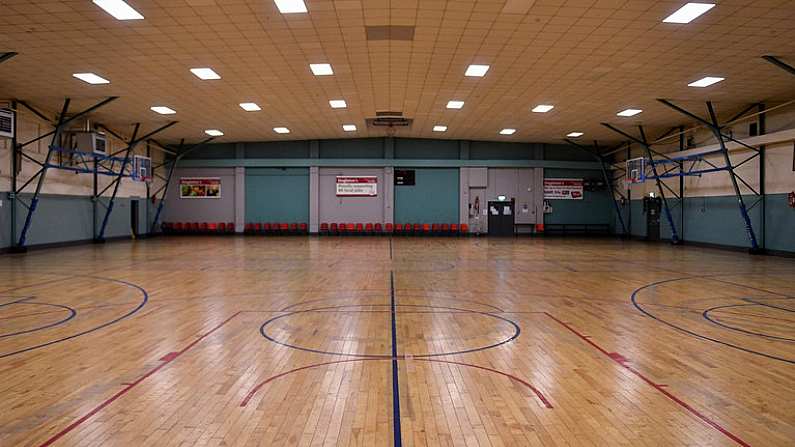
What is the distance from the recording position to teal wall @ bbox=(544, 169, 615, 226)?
90.5 feet

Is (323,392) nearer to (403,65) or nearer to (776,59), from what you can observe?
(403,65)

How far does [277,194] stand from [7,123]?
13.7 metres

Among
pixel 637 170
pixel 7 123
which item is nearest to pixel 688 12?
pixel 637 170

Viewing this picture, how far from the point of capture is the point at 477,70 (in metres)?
13.7

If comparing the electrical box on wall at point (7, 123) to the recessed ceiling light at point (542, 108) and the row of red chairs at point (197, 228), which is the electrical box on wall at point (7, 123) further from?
the recessed ceiling light at point (542, 108)

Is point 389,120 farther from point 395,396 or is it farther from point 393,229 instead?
point 395,396

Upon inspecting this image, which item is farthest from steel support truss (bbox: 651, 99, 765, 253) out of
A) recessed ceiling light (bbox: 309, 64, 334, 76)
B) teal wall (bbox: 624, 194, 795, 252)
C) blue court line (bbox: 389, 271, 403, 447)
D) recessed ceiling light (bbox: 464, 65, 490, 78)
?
blue court line (bbox: 389, 271, 403, 447)

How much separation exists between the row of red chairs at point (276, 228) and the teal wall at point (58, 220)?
646 cm

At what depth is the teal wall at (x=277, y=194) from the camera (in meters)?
27.2

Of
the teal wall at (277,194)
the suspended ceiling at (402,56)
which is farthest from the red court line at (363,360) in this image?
the teal wall at (277,194)

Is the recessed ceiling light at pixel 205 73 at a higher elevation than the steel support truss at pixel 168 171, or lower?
higher

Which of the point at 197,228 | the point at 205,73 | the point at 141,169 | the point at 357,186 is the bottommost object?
the point at 197,228

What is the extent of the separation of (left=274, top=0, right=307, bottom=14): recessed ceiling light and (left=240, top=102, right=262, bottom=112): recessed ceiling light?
332 inches

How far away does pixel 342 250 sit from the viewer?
1819cm
